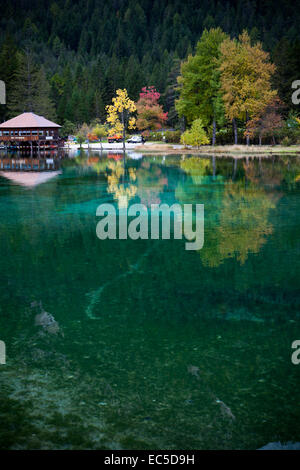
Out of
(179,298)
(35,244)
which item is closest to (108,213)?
(35,244)

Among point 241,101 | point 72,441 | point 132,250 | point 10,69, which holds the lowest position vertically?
point 72,441

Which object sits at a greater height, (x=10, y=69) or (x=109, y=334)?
(x=10, y=69)

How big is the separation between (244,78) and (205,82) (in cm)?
752

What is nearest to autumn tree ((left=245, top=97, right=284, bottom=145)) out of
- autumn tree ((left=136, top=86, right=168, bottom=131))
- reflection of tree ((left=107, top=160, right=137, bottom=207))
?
autumn tree ((left=136, top=86, right=168, bottom=131))

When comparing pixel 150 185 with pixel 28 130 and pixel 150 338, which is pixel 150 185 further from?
pixel 28 130

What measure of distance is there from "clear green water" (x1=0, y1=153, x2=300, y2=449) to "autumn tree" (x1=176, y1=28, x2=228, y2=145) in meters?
42.7

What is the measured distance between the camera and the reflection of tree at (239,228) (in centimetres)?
1104

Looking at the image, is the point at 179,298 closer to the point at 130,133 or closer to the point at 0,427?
the point at 0,427

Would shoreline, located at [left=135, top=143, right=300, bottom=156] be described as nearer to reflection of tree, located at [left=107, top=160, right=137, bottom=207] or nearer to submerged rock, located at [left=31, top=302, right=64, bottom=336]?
reflection of tree, located at [left=107, top=160, right=137, bottom=207]

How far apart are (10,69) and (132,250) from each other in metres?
79.1

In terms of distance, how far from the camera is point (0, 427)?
4.79m

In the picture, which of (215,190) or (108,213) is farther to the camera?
(215,190)

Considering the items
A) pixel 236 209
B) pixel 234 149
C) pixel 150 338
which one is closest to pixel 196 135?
pixel 234 149

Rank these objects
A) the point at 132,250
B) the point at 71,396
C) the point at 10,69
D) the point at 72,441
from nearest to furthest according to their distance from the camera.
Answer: the point at 72,441, the point at 71,396, the point at 132,250, the point at 10,69
